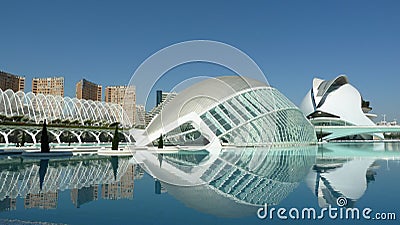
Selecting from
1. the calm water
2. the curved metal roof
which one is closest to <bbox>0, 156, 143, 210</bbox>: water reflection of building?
the calm water

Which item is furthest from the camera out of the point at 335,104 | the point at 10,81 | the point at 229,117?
the point at 335,104

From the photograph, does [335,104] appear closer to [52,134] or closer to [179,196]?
[52,134]

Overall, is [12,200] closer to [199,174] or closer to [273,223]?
[273,223]

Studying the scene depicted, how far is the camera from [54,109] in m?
44.1

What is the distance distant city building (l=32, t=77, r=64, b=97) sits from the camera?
221 feet

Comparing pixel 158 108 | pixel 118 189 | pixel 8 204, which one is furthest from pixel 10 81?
pixel 8 204

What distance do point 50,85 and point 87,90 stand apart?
8.87 meters

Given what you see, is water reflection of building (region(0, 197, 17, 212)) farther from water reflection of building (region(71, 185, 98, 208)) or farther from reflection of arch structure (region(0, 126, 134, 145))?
reflection of arch structure (region(0, 126, 134, 145))

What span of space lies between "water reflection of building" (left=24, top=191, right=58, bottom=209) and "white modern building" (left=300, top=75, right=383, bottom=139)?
6060 cm

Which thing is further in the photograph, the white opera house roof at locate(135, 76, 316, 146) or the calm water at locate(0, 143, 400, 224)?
the white opera house roof at locate(135, 76, 316, 146)

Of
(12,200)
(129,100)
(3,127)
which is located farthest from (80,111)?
(12,200)

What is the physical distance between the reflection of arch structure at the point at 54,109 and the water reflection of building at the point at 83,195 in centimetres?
2523

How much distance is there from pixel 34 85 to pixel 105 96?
14824 millimetres

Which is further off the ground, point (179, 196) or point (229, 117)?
point (229, 117)
